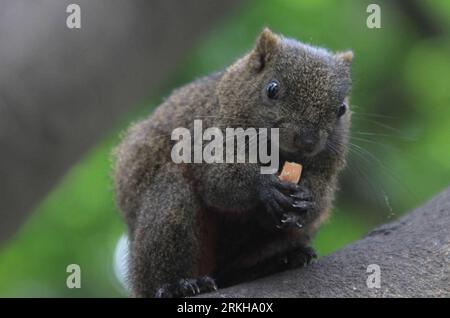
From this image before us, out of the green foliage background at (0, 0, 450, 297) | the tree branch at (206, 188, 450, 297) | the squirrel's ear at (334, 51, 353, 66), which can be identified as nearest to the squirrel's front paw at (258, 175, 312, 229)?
the tree branch at (206, 188, 450, 297)

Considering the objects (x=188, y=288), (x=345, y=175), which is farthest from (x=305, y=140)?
(x=345, y=175)

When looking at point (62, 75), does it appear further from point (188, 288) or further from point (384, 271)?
point (384, 271)

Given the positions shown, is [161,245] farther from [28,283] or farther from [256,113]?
[28,283]

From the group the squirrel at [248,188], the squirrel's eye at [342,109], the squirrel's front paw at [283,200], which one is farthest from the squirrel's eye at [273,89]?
the squirrel's front paw at [283,200]

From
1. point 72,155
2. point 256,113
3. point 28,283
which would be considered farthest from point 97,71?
point 28,283

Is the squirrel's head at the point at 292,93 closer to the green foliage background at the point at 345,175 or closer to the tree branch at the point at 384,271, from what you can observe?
the tree branch at the point at 384,271

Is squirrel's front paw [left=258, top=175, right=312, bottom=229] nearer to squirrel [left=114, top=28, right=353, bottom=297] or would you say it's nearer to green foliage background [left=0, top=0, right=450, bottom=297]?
squirrel [left=114, top=28, right=353, bottom=297]

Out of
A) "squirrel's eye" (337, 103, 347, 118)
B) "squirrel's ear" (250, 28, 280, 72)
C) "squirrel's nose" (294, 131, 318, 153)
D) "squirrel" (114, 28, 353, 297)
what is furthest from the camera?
"squirrel's ear" (250, 28, 280, 72)
